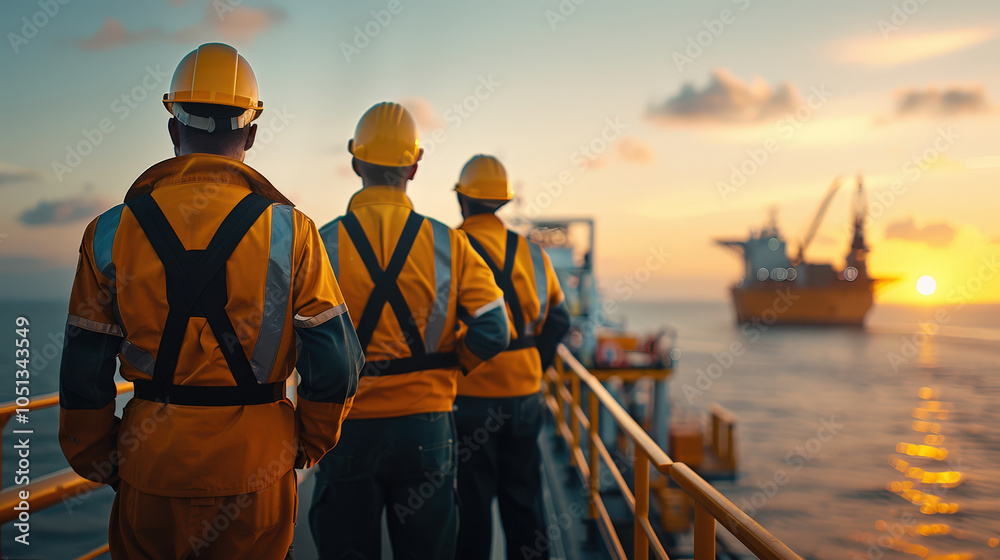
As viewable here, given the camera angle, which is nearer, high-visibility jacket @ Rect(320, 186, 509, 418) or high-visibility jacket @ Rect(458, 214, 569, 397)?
high-visibility jacket @ Rect(320, 186, 509, 418)

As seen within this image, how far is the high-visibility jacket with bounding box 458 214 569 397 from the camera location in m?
3.02

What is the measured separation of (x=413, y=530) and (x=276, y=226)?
53.6 inches

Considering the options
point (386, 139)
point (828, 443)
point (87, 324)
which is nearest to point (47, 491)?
point (87, 324)

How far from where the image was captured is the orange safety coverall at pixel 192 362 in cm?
143

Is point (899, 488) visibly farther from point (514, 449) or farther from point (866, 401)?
point (514, 449)

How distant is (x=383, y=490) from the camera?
7.56ft

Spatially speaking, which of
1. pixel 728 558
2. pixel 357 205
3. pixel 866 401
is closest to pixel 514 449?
pixel 357 205

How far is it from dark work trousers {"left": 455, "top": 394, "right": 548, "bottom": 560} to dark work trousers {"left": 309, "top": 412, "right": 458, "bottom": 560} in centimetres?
64

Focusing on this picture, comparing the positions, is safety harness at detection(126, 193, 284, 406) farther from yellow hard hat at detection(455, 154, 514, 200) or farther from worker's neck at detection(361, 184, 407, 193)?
yellow hard hat at detection(455, 154, 514, 200)

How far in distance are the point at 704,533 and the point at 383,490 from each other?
1.17 m

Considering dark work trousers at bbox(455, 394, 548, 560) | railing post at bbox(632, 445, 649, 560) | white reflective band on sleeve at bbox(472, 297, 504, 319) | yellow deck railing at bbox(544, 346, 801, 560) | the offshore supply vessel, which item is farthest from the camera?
the offshore supply vessel

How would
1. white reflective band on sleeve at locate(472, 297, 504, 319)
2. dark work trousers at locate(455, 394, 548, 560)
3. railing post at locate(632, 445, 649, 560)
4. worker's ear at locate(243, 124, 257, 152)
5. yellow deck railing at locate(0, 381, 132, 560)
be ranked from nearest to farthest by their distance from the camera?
1. yellow deck railing at locate(0, 381, 132, 560)
2. worker's ear at locate(243, 124, 257, 152)
3. white reflective band on sleeve at locate(472, 297, 504, 319)
4. railing post at locate(632, 445, 649, 560)
5. dark work trousers at locate(455, 394, 548, 560)

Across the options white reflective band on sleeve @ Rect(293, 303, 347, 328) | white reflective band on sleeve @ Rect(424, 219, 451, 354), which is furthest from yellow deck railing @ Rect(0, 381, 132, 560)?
white reflective band on sleeve @ Rect(424, 219, 451, 354)

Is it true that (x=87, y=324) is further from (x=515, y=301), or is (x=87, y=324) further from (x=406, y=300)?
(x=515, y=301)
